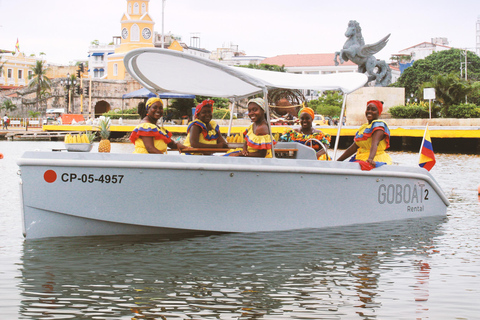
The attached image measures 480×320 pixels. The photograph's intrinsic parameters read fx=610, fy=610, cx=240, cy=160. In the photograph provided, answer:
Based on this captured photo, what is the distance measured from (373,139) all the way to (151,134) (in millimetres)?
2752

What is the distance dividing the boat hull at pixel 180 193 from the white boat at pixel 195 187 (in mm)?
11

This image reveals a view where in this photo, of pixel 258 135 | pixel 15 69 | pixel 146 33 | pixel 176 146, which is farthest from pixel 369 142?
pixel 15 69

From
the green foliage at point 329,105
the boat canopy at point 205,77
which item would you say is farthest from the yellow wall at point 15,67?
the boat canopy at point 205,77

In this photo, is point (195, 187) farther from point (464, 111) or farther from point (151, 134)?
point (464, 111)

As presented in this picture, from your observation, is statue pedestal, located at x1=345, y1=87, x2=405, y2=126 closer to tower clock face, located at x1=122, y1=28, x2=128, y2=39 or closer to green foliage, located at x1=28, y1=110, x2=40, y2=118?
tower clock face, located at x1=122, y1=28, x2=128, y2=39

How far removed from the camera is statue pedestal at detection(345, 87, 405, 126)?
2906 cm

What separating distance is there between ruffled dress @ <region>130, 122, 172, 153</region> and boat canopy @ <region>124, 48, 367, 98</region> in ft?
2.57

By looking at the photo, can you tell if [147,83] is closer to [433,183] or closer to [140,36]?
[433,183]

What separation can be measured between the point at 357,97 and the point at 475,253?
23.4 m

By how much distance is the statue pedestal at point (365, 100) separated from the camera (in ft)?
95.3

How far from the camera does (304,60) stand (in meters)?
111

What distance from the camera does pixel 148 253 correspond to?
6.39 m

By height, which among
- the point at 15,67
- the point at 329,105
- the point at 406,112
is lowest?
the point at 406,112

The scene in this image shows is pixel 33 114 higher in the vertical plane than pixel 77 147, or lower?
higher
